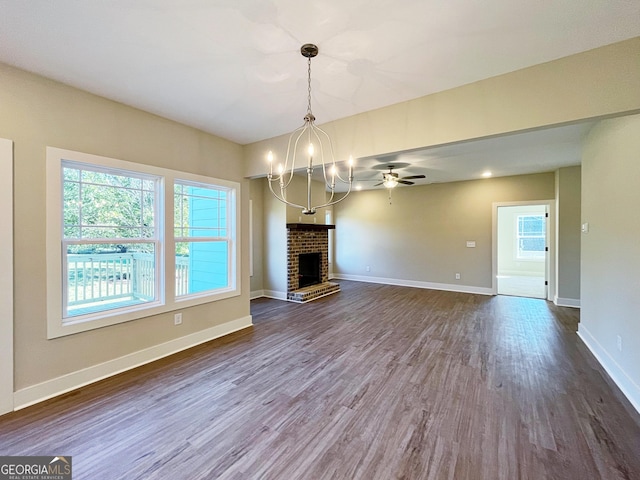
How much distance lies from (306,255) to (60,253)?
4.85 m

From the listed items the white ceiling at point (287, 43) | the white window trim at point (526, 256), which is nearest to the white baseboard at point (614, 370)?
the white ceiling at point (287, 43)

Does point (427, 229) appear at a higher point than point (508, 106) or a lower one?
lower

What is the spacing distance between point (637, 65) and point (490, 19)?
106 centimetres

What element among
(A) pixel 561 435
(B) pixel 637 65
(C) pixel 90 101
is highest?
(C) pixel 90 101

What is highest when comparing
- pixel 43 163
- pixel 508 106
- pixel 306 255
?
pixel 508 106

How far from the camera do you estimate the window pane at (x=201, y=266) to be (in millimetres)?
3654

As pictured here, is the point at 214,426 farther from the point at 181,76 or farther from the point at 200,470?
the point at 181,76

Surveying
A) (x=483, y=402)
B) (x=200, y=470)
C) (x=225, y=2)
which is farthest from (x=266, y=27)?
(x=483, y=402)

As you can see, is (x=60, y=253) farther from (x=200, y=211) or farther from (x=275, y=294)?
(x=275, y=294)

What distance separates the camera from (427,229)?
23.6 ft

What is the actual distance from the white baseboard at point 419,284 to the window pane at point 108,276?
19.7ft

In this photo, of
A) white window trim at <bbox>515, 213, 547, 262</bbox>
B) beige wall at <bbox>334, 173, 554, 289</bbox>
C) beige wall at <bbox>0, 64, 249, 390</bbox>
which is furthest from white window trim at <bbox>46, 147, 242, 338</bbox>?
white window trim at <bbox>515, 213, 547, 262</bbox>

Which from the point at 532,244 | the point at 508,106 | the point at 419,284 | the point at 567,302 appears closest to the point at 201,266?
the point at 508,106

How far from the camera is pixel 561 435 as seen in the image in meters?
1.92
